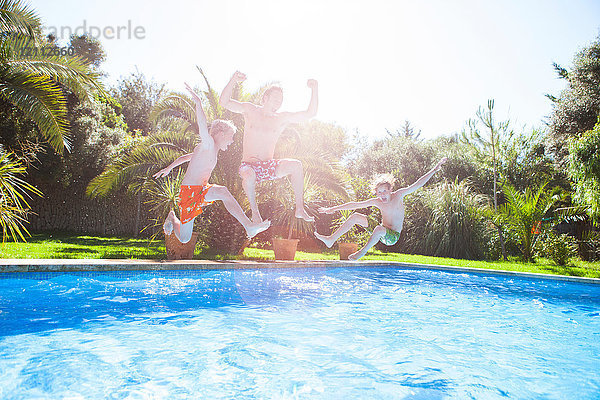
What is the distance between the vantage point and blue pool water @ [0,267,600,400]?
10.4ft

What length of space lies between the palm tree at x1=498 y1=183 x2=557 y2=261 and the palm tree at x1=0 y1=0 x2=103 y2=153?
40.9 feet

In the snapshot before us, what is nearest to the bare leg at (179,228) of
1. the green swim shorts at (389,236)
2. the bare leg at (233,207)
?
the bare leg at (233,207)

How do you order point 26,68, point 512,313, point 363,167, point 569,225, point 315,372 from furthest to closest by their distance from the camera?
1. point 363,167
2. point 569,225
3. point 26,68
4. point 512,313
5. point 315,372

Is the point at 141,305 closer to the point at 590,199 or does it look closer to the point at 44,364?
the point at 44,364

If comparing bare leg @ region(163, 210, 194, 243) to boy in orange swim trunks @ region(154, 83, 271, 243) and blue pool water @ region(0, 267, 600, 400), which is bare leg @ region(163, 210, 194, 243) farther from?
blue pool water @ region(0, 267, 600, 400)

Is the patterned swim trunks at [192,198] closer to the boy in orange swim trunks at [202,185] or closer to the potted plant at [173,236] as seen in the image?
the boy in orange swim trunks at [202,185]

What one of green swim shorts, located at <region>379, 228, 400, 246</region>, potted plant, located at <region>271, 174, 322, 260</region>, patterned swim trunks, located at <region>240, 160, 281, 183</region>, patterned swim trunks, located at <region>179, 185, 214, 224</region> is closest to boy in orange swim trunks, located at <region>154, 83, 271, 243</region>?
patterned swim trunks, located at <region>179, 185, 214, 224</region>

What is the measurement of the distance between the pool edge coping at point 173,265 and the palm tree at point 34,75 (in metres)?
3.44

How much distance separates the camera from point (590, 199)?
12086 mm

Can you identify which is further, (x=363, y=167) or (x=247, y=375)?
(x=363, y=167)

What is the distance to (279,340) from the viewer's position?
4461 mm

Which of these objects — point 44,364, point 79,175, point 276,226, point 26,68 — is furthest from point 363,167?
point 44,364

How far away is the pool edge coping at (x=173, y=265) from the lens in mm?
6195

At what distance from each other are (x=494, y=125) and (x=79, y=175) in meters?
17.5
